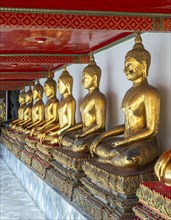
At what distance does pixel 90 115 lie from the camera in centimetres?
412

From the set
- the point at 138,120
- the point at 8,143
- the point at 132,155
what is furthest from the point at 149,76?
the point at 8,143

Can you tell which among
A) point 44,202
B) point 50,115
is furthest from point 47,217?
point 50,115

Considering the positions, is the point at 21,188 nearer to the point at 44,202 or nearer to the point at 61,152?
the point at 44,202

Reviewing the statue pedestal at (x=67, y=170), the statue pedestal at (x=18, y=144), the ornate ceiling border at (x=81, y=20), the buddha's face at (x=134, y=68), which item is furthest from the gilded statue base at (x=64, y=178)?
the statue pedestal at (x=18, y=144)

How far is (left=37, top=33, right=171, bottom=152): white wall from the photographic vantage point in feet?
10.9

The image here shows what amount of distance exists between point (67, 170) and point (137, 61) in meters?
1.44

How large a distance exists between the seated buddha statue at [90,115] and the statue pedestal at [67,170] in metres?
0.09

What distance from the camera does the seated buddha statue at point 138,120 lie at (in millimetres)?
2988

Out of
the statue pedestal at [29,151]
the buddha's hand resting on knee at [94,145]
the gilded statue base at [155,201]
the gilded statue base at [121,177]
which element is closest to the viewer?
the gilded statue base at [155,201]

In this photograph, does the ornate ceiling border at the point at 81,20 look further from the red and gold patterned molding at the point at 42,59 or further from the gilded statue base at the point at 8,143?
the gilded statue base at the point at 8,143

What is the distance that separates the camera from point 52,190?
174 inches

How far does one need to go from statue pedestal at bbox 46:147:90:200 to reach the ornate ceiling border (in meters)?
1.45

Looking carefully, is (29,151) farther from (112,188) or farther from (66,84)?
(112,188)

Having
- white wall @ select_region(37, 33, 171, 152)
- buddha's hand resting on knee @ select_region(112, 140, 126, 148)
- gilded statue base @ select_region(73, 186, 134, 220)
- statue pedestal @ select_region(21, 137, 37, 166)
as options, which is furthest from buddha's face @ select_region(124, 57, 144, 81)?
statue pedestal @ select_region(21, 137, 37, 166)
